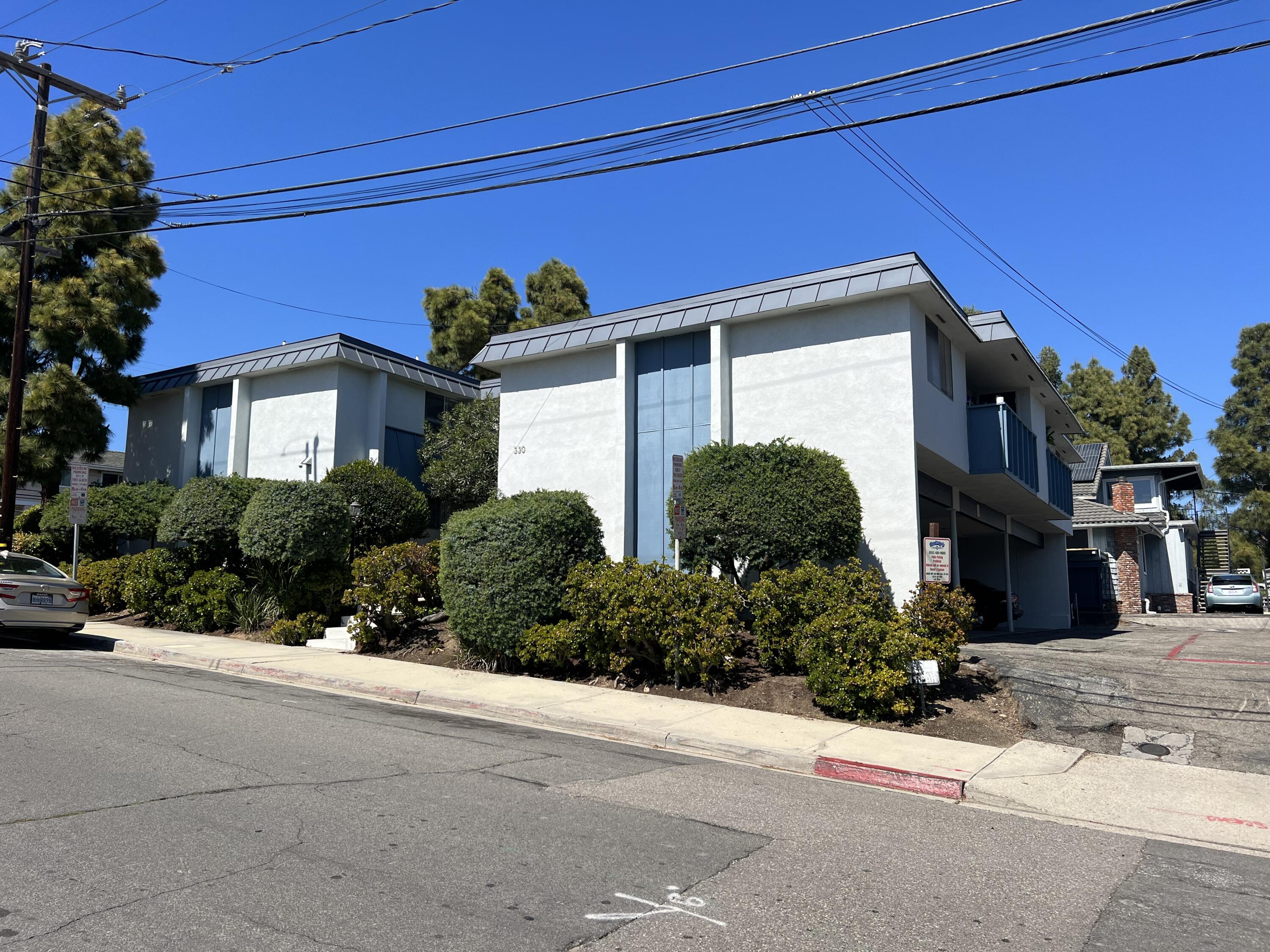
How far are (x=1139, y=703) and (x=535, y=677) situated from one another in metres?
7.58

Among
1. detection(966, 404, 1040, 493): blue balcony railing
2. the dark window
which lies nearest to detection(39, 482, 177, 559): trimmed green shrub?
the dark window

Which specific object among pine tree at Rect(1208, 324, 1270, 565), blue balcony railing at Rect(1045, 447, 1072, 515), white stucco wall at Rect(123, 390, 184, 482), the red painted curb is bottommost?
the red painted curb

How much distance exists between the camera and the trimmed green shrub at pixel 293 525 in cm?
1480

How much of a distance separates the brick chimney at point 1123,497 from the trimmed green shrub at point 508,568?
25.3 meters

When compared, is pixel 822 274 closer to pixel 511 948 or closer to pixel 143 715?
pixel 143 715

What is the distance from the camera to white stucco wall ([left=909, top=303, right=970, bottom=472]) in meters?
14.1

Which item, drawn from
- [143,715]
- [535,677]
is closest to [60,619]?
[143,715]

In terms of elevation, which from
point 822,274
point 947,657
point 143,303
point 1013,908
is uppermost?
point 143,303

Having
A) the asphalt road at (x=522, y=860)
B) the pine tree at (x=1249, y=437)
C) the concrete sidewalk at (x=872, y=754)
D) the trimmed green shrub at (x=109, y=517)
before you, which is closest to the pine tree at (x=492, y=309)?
the trimmed green shrub at (x=109, y=517)

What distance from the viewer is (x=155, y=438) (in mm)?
24984

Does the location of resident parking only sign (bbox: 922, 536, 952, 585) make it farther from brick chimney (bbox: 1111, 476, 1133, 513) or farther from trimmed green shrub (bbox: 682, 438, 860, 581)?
brick chimney (bbox: 1111, 476, 1133, 513)

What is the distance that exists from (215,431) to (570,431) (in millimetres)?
11282

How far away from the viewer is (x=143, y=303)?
2306cm

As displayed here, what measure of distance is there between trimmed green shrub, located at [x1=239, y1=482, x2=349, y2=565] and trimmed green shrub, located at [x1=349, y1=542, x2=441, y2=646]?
98 centimetres
